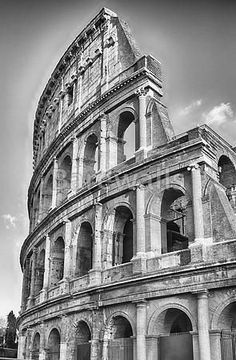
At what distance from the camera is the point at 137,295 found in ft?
49.0

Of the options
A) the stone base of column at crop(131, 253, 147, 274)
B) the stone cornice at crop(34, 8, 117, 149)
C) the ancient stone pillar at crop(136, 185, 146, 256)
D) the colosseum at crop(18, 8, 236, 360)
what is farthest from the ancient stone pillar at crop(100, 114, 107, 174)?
the stone cornice at crop(34, 8, 117, 149)

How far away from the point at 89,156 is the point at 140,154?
457 centimetres

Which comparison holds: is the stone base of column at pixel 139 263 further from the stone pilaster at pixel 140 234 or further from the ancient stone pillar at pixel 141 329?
the ancient stone pillar at pixel 141 329

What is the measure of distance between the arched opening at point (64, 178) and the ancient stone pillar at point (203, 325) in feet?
35.7

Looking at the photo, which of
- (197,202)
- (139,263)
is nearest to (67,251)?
(139,263)

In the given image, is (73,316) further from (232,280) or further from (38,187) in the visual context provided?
(38,187)

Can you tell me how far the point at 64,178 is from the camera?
23.1 metres

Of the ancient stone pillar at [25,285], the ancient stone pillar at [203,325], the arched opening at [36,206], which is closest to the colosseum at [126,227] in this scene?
the ancient stone pillar at [203,325]

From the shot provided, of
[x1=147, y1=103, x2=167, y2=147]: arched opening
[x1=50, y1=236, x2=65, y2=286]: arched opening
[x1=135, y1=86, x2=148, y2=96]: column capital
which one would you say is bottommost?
[x1=50, y1=236, x2=65, y2=286]: arched opening

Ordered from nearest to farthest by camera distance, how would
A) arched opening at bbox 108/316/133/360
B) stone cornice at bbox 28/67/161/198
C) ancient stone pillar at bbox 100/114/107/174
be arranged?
1. arched opening at bbox 108/316/133/360
2. stone cornice at bbox 28/67/161/198
3. ancient stone pillar at bbox 100/114/107/174

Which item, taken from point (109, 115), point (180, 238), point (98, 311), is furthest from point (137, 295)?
point (109, 115)

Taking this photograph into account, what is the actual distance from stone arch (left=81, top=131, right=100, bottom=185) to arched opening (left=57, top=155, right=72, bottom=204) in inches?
71.8

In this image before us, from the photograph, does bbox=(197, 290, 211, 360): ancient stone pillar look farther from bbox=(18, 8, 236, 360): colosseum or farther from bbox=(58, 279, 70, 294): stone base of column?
bbox=(58, 279, 70, 294): stone base of column

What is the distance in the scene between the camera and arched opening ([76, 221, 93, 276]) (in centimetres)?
1916
